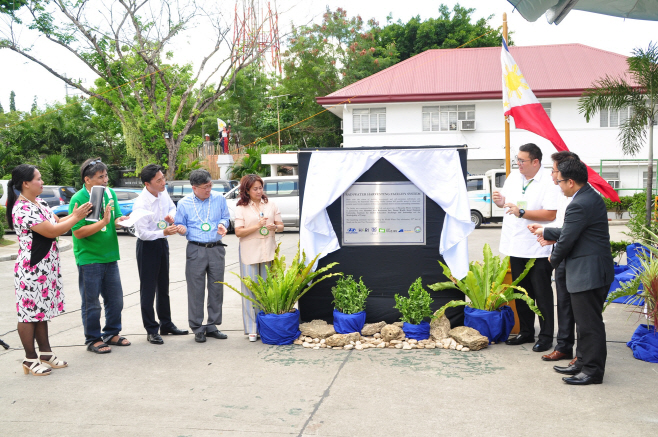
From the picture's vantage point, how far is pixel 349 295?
5766 millimetres

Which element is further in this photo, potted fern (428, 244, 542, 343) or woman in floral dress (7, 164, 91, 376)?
potted fern (428, 244, 542, 343)

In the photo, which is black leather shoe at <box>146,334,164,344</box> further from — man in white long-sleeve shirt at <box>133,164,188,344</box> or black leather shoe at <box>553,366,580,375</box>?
black leather shoe at <box>553,366,580,375</box>

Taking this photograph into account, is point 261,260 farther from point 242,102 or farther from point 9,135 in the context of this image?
point 242,102

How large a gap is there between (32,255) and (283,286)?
226cm

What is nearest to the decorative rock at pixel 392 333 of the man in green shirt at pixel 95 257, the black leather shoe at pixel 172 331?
the black leather shoe at pixel 172 331

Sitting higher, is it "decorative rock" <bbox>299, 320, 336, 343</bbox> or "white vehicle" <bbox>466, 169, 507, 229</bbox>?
"white vehicle" <bbox>466, 169, 507, 229</bbox>

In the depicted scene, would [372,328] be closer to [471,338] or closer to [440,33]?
[471,338]

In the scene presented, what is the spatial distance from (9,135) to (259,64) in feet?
54.5

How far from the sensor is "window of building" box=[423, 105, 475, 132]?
86.7ft

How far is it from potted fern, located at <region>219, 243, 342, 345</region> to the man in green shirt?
1169 mm

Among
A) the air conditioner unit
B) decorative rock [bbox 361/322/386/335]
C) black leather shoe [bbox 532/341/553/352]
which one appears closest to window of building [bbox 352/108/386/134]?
the air conditioner unit

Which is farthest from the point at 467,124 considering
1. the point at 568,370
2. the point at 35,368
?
the point at 35,368

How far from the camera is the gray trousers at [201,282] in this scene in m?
6.02

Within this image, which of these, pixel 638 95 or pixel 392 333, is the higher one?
pixel 638 95
